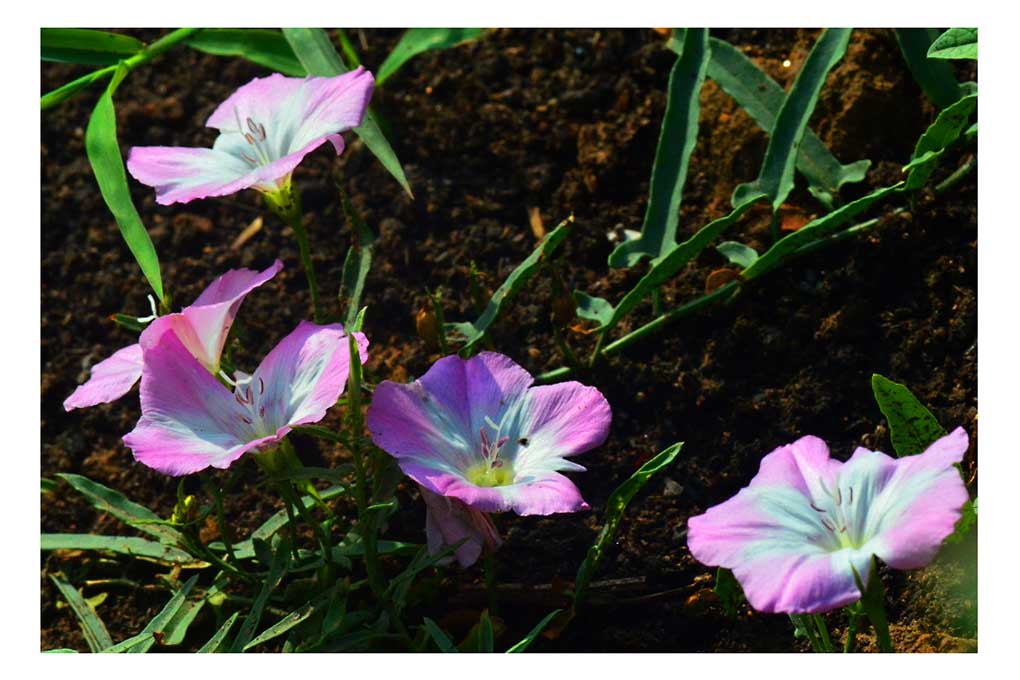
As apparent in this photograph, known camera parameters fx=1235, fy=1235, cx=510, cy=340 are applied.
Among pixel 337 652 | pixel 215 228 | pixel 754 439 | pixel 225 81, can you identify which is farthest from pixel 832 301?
pixel 225 81

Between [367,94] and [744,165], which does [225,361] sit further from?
[744,165]

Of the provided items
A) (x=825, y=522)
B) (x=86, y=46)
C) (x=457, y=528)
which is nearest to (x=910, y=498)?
(x=825, y=522)

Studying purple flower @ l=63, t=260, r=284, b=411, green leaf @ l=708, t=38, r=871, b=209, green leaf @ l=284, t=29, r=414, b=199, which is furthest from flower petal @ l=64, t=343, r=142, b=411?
green leaf @ l=708, t=38, r=871, b=209

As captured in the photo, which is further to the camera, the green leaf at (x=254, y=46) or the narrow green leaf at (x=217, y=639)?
the green leaf at (x=254, y=46)

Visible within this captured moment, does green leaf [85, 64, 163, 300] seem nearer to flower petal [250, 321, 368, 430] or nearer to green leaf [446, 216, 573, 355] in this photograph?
flower petal [250, 321, 368, 430]

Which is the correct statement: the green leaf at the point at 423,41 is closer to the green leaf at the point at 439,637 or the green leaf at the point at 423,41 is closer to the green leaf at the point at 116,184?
the green leaf at the point at 116,184

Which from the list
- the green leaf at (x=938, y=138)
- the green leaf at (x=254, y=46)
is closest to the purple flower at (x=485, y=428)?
the green leaf at (x=938, y=138)
